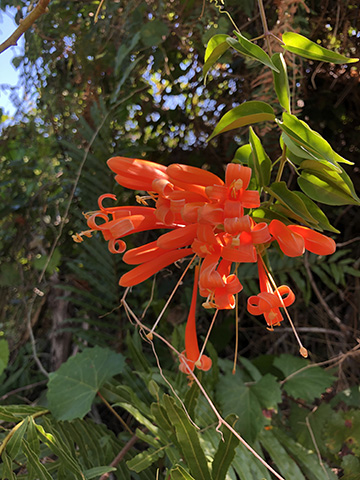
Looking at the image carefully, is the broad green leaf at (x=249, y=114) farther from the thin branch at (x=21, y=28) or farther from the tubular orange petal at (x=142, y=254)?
the thin branch at (x=21, y=28)

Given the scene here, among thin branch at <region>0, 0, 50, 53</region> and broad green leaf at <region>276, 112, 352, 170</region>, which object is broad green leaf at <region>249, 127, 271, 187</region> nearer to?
broad green leaf at <region>276, 112, 352, 170</region>

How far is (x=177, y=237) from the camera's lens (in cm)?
54

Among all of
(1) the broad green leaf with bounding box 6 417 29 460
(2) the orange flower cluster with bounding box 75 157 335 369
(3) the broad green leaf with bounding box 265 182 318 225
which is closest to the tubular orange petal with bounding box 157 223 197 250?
(2) the orange flower cluster with bounding box 75 157 335 369

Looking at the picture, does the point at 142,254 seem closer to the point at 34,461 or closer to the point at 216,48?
the point at 216,48

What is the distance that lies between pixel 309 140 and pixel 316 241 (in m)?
0.12

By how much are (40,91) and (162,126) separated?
44 centimetres

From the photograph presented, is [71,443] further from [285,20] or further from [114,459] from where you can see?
[285,20]

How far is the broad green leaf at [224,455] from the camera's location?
2.43 feet

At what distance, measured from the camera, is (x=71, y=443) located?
96 cm

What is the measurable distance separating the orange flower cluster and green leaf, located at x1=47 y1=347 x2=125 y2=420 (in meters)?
0.54

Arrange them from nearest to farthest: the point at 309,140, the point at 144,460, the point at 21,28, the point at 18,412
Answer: the point at 309,140, the point at 21,28, the point at 144,460, the point at 18,412

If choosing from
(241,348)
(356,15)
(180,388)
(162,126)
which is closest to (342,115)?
(356,15)

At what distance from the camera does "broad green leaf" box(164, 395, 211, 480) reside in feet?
2.39

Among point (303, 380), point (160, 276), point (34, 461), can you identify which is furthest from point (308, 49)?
point (160, 276)
